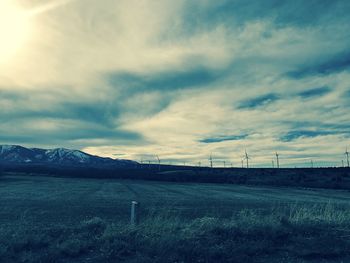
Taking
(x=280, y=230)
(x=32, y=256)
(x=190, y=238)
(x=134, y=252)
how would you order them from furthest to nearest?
(x=280, y=230)
(x=190, y=238)
(x=134, y=252)
(x=32, y=256)

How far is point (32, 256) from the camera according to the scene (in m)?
8.89

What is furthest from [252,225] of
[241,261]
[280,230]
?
[241,261]

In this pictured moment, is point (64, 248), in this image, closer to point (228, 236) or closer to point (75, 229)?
point (75, 229)

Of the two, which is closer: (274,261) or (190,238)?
(274,261)

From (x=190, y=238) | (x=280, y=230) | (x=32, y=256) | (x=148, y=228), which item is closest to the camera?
(x=32, y=256)

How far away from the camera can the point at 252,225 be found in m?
12.3


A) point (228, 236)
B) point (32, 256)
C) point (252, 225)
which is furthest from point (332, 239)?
point (32, 256)

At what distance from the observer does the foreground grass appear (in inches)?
363

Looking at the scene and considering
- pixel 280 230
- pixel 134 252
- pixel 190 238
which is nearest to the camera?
pixel 134 252

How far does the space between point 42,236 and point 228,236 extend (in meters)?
5.77

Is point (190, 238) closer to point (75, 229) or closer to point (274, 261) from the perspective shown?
point (274, 261)

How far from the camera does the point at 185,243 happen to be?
33.2ft

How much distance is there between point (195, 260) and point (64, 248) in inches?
139

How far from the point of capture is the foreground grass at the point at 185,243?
30.2 feet
